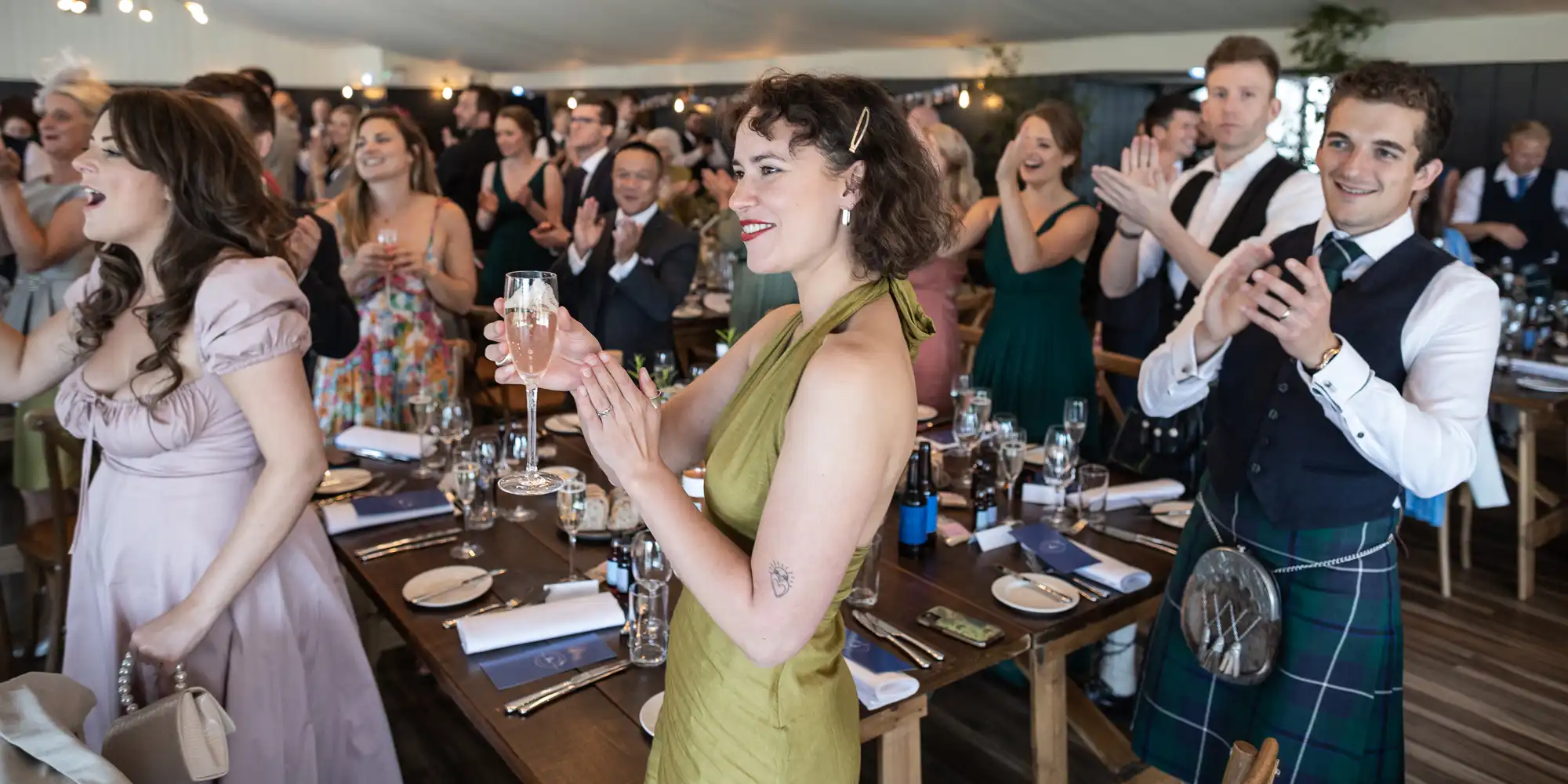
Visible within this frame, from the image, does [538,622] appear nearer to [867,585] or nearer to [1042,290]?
[867,585]

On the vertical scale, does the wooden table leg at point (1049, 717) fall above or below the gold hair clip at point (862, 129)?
below

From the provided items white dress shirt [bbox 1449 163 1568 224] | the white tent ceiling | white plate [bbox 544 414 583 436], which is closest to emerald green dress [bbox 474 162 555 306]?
white plate [bbox 544 414 583 436]

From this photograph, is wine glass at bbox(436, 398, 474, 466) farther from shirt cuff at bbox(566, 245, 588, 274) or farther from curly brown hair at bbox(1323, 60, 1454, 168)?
curly brown hair at bbox(1323, 60, 1454, 168)

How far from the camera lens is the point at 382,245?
149 inches

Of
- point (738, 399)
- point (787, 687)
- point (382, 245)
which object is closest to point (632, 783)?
point (787, 687)

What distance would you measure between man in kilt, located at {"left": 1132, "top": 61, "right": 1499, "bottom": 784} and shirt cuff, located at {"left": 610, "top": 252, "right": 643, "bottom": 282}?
2.55 meters

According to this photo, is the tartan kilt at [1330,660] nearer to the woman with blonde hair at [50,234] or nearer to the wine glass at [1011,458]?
the wine glass at [1011,458]

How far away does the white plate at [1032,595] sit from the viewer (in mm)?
2113

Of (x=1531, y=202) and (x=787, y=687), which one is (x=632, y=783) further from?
(x=1531, y=202)

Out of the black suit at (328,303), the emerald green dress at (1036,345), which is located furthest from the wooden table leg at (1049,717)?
the black suit at (328,303)

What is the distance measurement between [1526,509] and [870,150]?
13.5 feet

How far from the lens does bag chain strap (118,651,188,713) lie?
1.78 meters

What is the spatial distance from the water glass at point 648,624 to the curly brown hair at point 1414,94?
1.53 meters

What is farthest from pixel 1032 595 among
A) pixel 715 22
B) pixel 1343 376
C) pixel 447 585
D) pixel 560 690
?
pixel 715 22
